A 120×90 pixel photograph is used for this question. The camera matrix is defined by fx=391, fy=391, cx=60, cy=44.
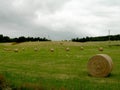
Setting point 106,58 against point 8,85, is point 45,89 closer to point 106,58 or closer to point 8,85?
point 8,85

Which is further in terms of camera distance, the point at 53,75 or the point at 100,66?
the point at 100,66

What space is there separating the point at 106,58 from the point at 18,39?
71.8 m

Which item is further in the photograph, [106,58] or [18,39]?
[18,39]

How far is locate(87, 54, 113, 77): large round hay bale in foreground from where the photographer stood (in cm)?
2395

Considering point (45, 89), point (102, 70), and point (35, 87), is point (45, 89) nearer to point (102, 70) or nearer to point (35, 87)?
point (35, 87)

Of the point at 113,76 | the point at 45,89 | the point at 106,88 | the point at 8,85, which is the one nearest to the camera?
the point at 45,89

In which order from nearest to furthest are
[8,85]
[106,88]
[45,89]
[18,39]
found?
[45,89], [8,85], [106,88], [18,39]

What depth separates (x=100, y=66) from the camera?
79.8ft

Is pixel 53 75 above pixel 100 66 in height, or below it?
below

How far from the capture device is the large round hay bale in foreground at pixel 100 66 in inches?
943

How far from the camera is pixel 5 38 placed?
97062 mm

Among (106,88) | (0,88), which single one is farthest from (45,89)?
(106,88)

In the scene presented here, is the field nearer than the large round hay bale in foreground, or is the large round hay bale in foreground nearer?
the field

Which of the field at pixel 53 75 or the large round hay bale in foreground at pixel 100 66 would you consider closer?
the field at pixel 53 75
